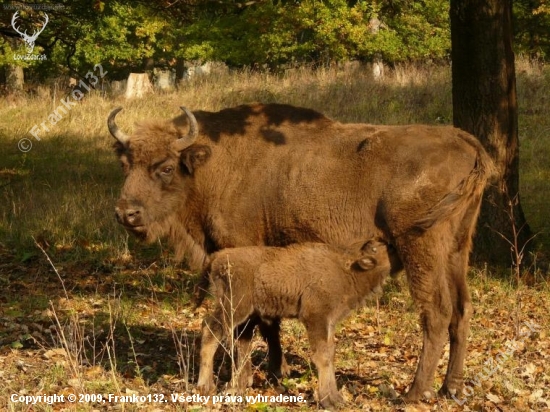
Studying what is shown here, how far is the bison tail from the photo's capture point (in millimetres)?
7555

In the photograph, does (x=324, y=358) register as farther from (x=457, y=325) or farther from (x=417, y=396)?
(x=457, y=325)

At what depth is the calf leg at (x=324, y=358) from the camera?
23.3 feet

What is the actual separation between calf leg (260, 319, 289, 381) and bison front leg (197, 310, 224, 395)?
0.70 m

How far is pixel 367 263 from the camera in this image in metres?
7.46

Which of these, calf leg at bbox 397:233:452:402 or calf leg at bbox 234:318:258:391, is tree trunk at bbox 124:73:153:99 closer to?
calf leg at bbox 234:318:258:391

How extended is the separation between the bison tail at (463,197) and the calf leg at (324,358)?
1.29 m

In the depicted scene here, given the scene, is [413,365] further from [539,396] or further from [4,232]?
[4,232]

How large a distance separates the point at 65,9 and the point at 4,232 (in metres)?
4.05

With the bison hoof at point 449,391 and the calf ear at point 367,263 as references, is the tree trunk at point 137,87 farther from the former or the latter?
the bison hoof at point 449,391

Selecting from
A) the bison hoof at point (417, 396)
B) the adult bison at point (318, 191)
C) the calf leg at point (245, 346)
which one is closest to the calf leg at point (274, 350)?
the adult bison at point (318, 191)

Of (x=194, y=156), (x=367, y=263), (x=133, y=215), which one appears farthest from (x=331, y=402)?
(x=194, y=156)

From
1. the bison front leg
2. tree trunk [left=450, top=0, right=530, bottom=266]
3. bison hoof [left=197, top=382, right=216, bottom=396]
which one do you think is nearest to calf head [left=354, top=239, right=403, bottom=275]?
the bison front leg

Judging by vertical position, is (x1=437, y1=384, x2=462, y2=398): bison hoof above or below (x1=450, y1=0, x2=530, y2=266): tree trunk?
below

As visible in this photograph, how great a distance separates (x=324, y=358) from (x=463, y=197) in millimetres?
1946
